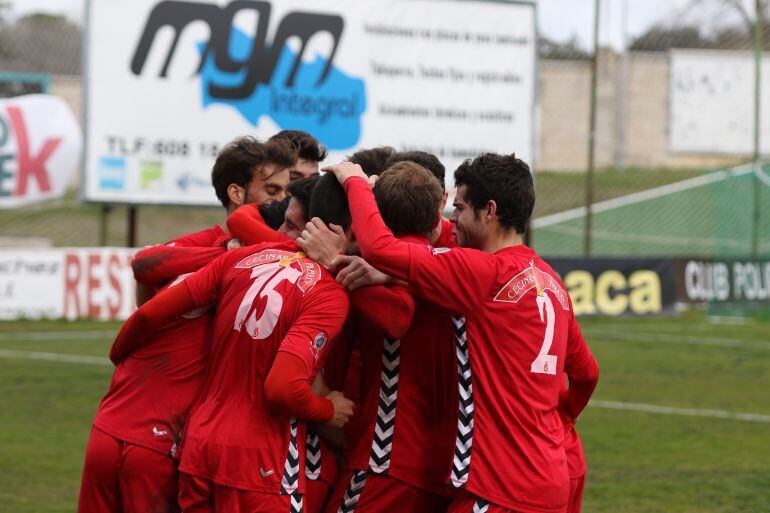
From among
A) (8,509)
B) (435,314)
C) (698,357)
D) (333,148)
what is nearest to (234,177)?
(435,314)

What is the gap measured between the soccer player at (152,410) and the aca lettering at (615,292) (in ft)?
48.8

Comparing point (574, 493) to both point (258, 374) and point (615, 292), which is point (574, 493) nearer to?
point (258, 374)

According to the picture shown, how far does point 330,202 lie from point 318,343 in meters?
0.50

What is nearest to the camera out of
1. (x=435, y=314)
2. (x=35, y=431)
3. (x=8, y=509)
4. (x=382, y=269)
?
(x=382, y=269)

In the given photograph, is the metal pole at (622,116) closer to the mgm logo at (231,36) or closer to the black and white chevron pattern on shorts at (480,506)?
the mgm logo at (231,36)

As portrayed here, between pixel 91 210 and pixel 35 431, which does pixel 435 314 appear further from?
pixel 91 210

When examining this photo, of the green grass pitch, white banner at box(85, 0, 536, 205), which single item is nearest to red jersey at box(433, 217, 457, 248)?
the green grass pitch

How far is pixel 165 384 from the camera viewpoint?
4.61 metres

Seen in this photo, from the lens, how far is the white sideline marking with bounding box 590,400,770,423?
1093cm

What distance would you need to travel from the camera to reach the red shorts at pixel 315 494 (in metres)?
4.29

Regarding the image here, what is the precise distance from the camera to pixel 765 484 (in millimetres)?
8273

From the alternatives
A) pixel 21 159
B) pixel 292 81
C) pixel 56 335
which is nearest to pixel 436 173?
pixel 56 335

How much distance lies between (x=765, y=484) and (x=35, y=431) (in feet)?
17.7

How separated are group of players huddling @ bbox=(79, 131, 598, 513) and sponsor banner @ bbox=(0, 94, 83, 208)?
14.8m
